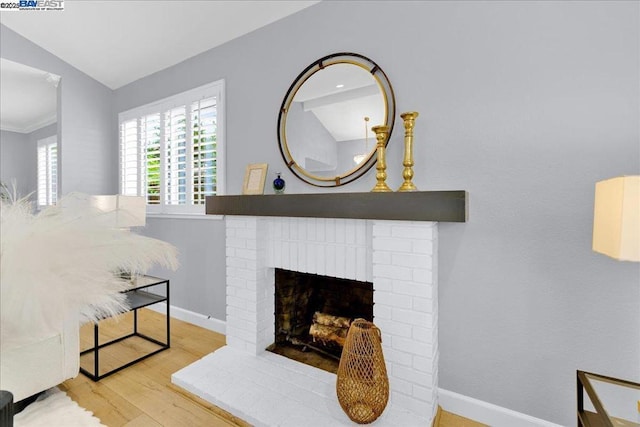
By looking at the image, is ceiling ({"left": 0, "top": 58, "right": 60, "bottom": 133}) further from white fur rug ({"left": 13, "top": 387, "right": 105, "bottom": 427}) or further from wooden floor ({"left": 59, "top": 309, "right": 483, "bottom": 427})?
white fur rug ({"left": 13, "top": 387, "right": 105, "bottom": 427})

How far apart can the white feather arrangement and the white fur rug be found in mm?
1972

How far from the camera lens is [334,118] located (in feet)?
7.11

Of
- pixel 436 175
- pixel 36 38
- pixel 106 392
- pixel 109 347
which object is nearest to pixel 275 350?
pixel 106 392

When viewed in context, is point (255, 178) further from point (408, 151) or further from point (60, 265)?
point (60, 265)

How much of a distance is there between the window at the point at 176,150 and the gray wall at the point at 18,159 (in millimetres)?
3440

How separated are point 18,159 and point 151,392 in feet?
20.0

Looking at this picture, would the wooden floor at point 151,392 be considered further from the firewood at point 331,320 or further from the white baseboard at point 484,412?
the firewood at point 331,320

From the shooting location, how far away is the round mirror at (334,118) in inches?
79.6

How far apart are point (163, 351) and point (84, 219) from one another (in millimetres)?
2601

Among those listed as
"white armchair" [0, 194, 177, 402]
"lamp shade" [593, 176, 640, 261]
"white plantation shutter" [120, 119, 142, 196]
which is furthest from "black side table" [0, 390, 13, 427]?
"white plantation shutter" [120, 119, 142, 196]

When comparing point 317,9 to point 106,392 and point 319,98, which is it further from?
point 106,392

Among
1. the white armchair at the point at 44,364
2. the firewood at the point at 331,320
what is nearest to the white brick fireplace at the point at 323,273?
the firewood at the point at 331,320

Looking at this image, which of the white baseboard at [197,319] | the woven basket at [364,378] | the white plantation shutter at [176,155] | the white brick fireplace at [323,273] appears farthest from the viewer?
the white plantation shutter at [176,155]

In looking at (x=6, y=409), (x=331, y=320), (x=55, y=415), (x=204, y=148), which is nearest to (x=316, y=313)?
(x=331, y=320)
